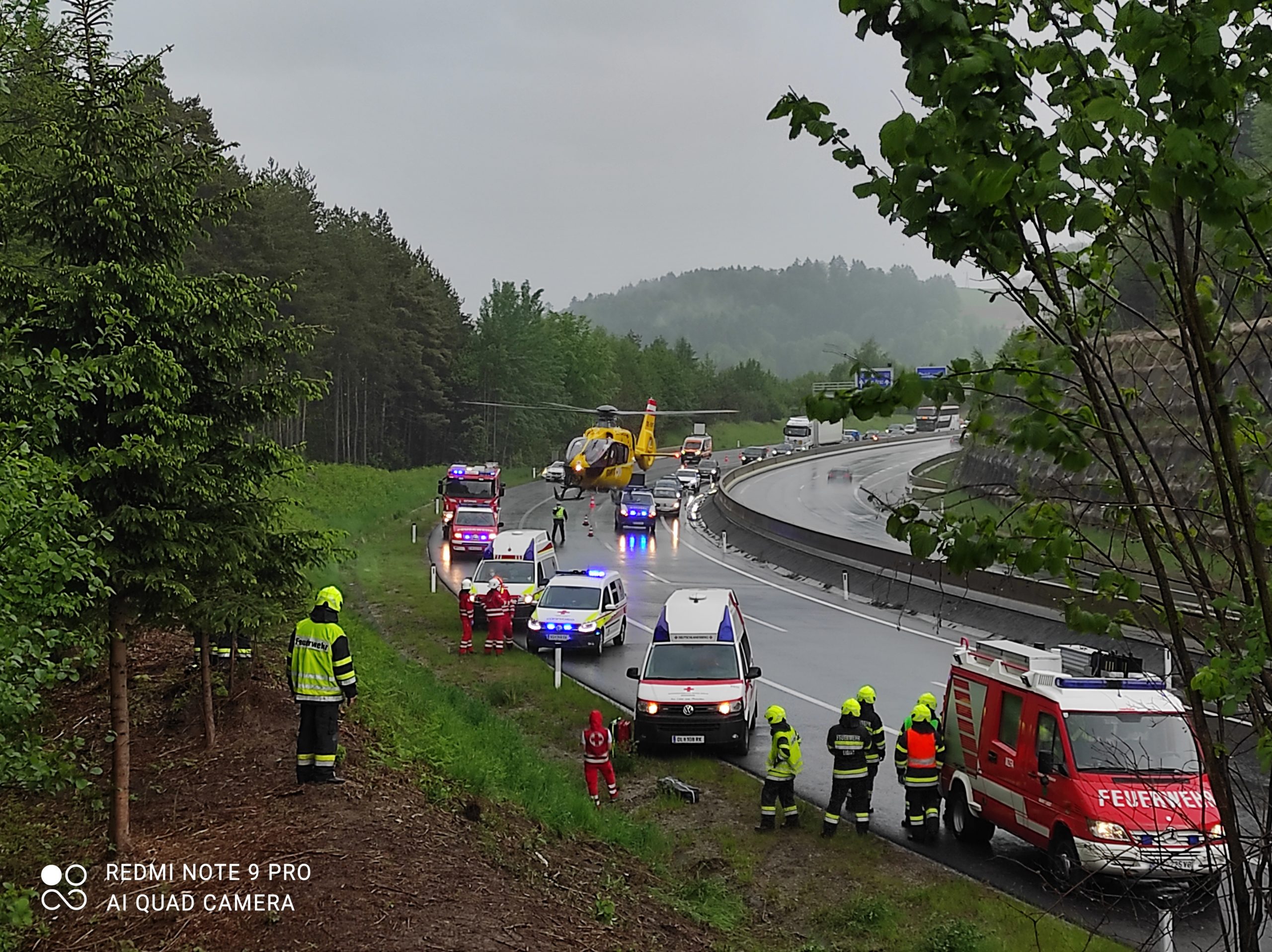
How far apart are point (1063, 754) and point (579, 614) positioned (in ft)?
48.3

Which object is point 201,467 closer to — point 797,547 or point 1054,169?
point 1054,169

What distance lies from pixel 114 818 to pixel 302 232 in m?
58.4

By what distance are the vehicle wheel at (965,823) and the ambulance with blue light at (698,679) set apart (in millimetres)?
4281

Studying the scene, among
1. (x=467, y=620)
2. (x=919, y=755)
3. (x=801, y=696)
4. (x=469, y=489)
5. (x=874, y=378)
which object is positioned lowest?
(x=801, y=696)

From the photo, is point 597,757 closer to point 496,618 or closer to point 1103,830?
point 1103,830

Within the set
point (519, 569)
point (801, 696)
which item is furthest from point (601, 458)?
point (801, 696)

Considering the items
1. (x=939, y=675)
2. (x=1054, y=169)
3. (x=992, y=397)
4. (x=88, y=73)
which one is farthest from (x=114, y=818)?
(x=939, y=675)

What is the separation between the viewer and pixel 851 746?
514 inches

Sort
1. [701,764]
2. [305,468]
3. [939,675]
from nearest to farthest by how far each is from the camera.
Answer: [305,468]
[701,764]
[939,675]

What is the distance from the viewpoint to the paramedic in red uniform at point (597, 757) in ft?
47.6

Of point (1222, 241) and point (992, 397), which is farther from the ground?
point (1222, 241)

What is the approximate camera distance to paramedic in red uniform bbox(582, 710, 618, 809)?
14.5 meters

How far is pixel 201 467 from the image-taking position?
30.8 feet

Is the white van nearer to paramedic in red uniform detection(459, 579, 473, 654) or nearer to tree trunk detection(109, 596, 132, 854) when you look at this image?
paramedic in red uniform detection(459, 579, 473, 654)
